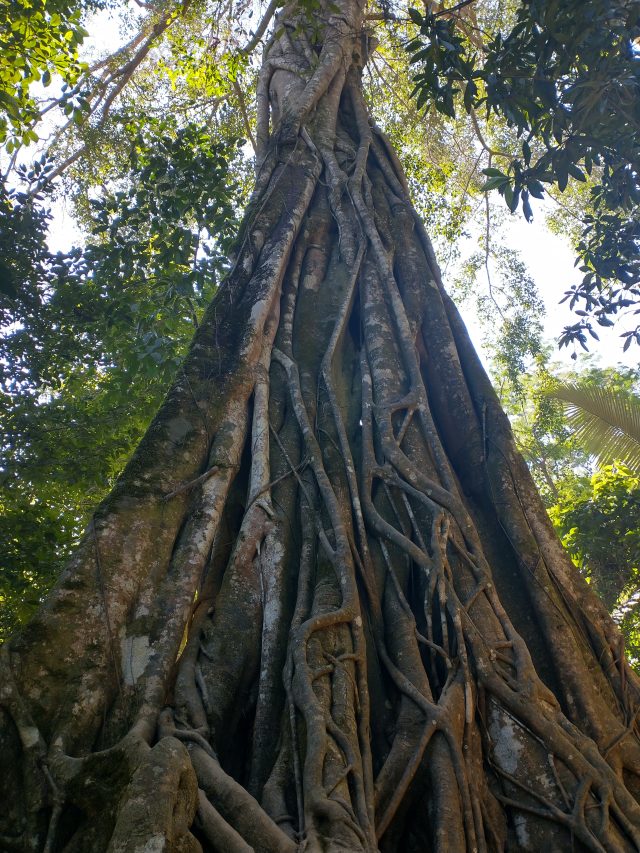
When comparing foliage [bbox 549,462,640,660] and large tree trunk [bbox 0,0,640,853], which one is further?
foliage [bbox 549,462,640,660]

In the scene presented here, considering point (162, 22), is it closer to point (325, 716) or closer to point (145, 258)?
point (145, 258)

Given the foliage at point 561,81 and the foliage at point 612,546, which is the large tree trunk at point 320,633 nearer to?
the foliage at point 561,81

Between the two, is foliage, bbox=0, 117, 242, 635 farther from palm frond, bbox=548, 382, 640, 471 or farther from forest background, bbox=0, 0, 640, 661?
palm frond, bbox=548, 382, 640, 471

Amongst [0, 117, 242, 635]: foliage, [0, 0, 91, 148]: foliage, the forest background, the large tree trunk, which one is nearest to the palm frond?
the forest background

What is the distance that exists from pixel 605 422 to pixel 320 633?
16.2ft

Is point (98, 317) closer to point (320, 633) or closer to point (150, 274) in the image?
point (150, 274)

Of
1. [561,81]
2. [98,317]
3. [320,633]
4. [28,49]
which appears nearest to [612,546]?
[561,81]

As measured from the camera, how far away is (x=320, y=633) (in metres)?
2.86

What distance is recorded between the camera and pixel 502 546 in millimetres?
3695

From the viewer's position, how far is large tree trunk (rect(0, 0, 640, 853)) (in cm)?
225

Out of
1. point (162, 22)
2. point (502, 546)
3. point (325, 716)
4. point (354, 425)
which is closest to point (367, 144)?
point (354, 425)

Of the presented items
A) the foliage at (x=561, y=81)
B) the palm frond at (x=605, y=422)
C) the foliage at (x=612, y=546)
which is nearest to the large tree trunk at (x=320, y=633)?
the foliage at (x=561, y=81)

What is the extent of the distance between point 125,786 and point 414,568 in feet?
5.55

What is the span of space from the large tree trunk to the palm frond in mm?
2726
